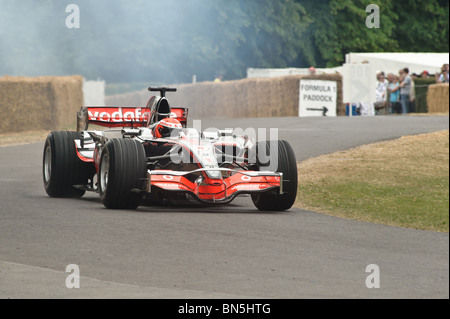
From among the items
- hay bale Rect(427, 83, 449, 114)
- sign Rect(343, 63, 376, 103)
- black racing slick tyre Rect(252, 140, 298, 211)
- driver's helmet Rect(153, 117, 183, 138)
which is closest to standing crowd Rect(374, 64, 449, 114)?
sign Rect(343, 63, 376, 103)

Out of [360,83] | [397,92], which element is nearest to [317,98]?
[360,83]

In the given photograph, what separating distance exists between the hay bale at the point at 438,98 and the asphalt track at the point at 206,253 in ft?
51.3

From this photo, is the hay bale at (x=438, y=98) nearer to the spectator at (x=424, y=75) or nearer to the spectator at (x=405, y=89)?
the spectator at (x=405, y=89)

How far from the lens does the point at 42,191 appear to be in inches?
515

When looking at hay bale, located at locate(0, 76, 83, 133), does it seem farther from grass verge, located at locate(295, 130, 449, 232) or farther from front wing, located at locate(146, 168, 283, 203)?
front wing, located at locate(146, 168, 283, 203)

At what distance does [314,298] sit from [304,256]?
154cm

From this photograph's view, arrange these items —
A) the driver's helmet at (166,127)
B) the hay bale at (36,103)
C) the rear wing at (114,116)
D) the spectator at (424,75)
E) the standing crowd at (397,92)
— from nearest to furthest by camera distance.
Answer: the driver's helmet at (166,127) → the rear wing at (114,116) → the hay bale at (36,103) → the standing crowd at (397,92) → the spectator at (424,75)

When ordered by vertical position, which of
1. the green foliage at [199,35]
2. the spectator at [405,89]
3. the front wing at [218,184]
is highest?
the green foliage at [199,35]

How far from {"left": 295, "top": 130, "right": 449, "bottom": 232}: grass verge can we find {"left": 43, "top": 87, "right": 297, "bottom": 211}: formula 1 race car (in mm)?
819

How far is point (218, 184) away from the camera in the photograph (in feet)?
34.1

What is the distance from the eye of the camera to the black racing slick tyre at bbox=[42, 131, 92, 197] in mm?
12219

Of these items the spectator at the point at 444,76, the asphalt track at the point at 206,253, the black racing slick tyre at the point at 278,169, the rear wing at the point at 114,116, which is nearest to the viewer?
the asphalt track at the point at 206,253

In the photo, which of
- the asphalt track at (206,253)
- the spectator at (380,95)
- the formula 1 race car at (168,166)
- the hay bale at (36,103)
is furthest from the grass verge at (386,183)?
the hay bale at (36,103)

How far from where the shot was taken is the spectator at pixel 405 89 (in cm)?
2538
